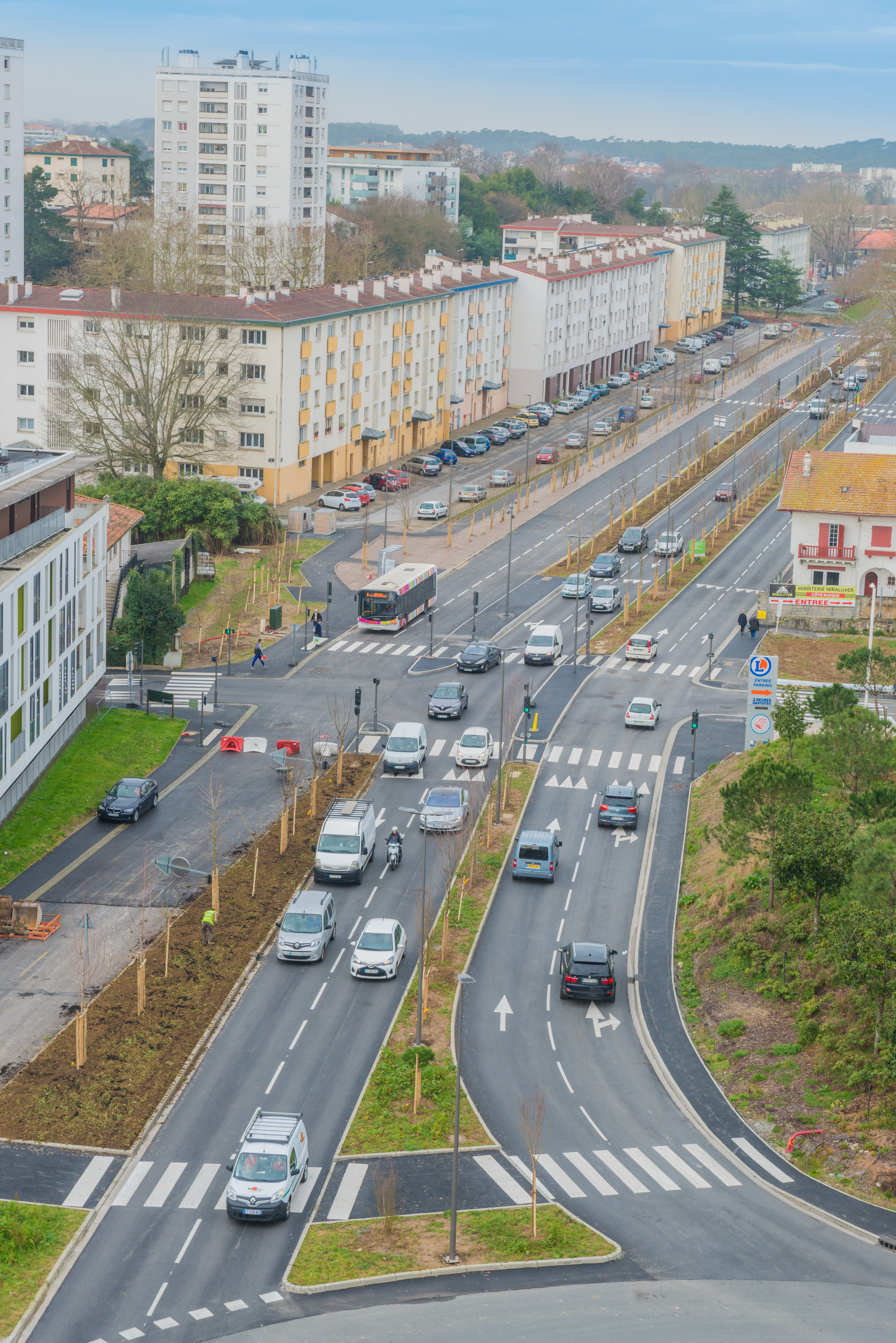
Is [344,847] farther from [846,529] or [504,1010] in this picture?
[846,529]

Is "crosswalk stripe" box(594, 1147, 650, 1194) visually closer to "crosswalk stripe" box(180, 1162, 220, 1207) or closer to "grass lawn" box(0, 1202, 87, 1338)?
"crosswalk stripe" box(180, 1162, 220, 1207)

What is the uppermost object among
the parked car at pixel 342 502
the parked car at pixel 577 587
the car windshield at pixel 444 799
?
the parked car at pixel 342 502

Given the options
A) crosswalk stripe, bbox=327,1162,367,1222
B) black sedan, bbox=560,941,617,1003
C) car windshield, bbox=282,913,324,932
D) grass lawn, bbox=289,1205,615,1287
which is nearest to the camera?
grass lawn, bbox=289,1205,615,1287

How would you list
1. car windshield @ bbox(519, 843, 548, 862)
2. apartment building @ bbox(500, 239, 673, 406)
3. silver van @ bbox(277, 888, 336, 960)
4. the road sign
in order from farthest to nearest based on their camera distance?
1. apartment building @ bbox(500, 239, 673, 406)
2. the road sign
3. car windshield @ bbox(519, 843, 548, 862)
4. silver van @ bbox(277, 888, 336, 960)

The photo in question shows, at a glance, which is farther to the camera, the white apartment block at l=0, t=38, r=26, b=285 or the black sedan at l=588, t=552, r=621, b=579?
the white apartment block at l=0, t=38, r=26, b=285

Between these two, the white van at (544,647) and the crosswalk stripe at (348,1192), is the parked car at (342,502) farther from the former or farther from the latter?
the crosswalk stripe at (348,1192)

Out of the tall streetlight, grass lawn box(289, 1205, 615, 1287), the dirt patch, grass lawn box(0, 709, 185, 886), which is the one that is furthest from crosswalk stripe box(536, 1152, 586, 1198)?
grass lawn box(0, 709, 185, 886)

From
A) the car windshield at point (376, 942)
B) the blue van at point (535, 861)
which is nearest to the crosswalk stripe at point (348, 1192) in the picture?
the car windshield at point (376, 942)
